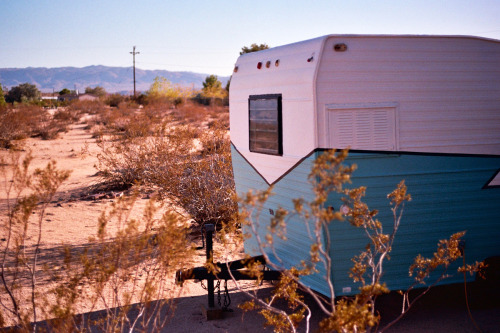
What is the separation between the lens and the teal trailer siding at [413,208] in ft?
17.0

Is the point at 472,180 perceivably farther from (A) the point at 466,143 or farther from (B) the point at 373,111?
(B) the point at 373,111

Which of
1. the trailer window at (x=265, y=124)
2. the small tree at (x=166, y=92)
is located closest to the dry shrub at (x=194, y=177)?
the trailer window at (x=265, y=124)

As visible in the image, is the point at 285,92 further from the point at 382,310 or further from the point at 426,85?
the point at 382,310

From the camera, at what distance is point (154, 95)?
2057 inches

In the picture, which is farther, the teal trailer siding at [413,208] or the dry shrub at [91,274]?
the teal trailer siding at [413,208]

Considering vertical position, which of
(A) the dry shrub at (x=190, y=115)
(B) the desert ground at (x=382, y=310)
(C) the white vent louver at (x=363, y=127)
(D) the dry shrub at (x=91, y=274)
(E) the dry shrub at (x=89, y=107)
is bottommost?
(B) the desert ground at (x=382, y=310)

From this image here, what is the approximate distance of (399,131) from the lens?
5.23 m

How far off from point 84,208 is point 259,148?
21.5ft

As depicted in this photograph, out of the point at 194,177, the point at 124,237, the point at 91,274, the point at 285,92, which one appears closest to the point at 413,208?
the point at 285,92

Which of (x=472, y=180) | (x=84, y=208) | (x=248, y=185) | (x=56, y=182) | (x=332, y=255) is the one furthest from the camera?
(x=84, y=208)

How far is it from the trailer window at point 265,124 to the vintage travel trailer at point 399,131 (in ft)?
0.09

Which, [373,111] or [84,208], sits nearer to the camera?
[373,111]

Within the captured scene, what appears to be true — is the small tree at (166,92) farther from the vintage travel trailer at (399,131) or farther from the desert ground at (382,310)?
the vintage travel trailer at (399,131)

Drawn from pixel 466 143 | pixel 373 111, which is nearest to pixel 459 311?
pixel 466 143
